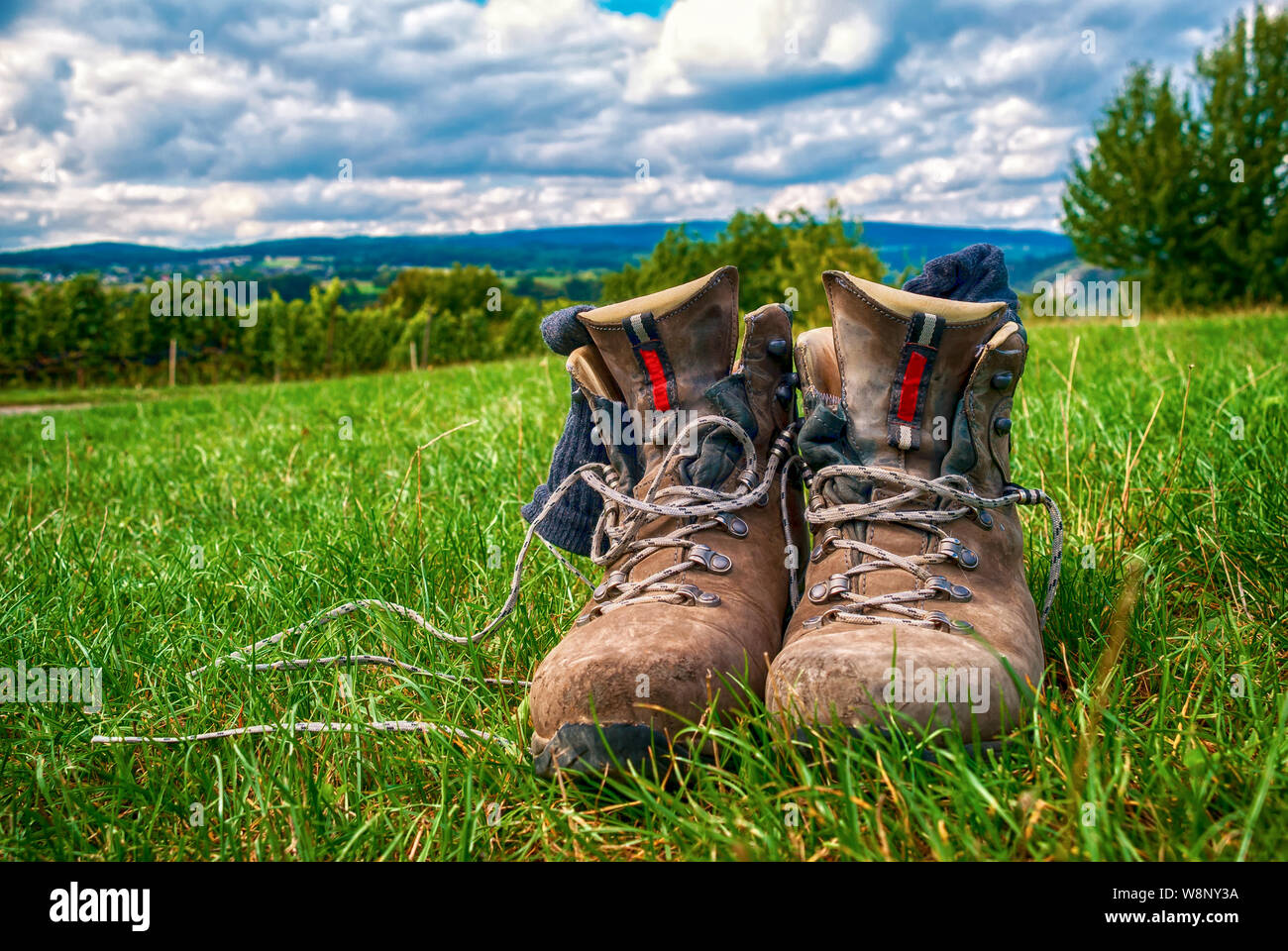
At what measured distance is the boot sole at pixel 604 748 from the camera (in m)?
1.35

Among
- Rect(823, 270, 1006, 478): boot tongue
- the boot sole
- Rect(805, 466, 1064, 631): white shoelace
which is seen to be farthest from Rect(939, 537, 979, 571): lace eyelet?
the boot sole

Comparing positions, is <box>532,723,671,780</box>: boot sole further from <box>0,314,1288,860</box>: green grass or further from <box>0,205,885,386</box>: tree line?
<box>0,205,885,386</box>: tree line

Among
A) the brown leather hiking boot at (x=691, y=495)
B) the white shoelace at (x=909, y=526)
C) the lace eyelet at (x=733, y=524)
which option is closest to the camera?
the brown leather hiking boot at (x=691, y=495)

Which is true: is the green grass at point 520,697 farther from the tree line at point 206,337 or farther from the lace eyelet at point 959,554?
the tree line at point 206,337

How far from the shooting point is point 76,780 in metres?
1.57

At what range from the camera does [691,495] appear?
6.05 ft

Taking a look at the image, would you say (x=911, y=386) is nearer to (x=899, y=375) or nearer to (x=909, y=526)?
(x=899, y=375)

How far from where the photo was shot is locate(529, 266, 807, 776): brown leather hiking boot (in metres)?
1.47

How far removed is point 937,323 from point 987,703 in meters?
0.75

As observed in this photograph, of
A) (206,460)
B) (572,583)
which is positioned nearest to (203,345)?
(206,460)

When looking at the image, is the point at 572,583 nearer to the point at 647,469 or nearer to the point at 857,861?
the point at 647,469

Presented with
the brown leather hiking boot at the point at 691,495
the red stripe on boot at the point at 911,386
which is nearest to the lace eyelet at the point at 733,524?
the brown leather hiking boot at the point at 691,495

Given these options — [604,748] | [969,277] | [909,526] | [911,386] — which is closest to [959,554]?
[909,526]

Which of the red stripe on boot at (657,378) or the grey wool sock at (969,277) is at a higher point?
the grey wool sock at (969,277)
